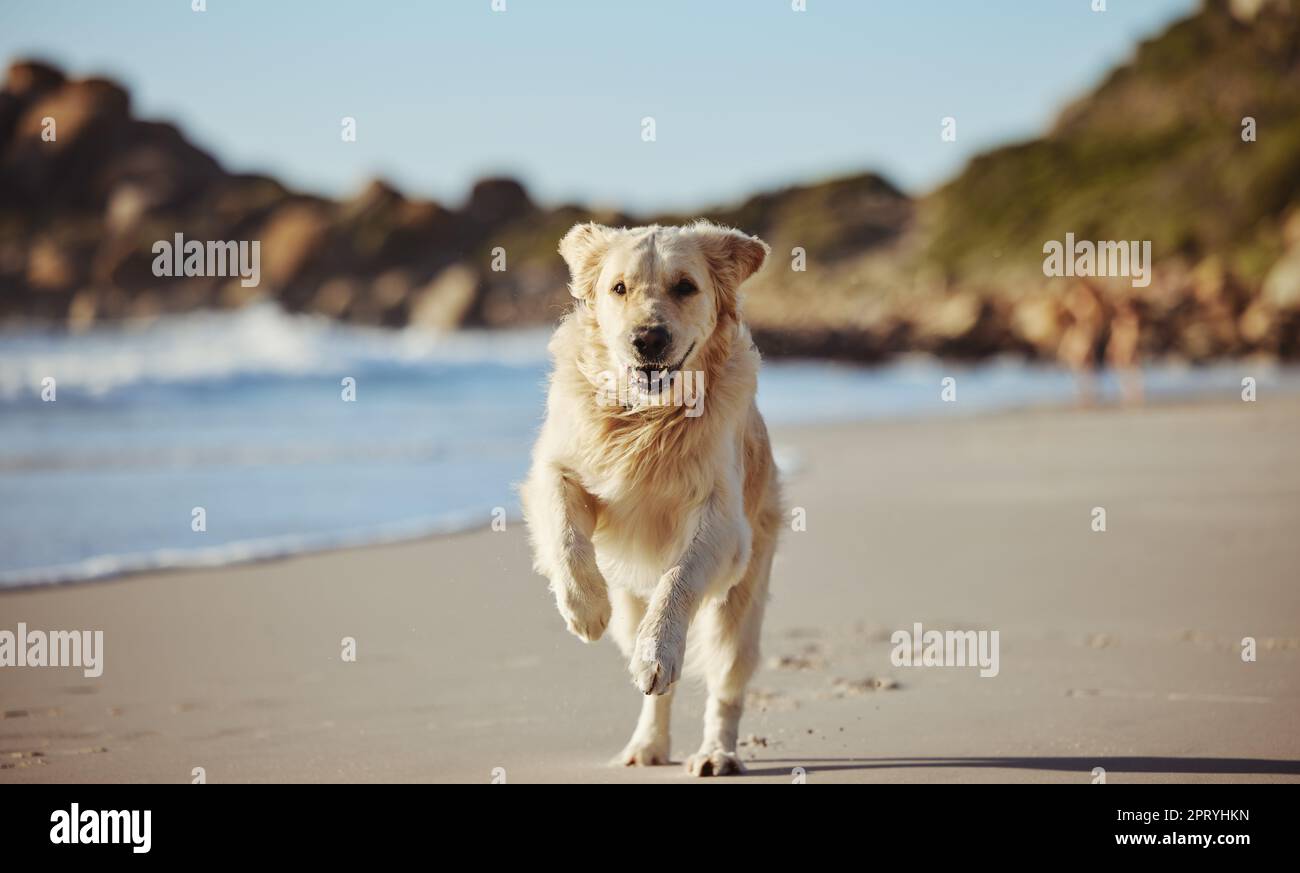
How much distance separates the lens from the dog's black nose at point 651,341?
484cm

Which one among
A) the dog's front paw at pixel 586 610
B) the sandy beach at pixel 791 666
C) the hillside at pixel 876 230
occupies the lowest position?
the sandy beach at pixel 791 666

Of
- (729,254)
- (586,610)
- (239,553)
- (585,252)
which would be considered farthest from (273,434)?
(586,610)

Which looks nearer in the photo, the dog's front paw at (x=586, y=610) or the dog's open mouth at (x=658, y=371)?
the dog's front paw at (x=586, y=610)

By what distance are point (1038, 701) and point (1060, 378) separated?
2985 centimetres

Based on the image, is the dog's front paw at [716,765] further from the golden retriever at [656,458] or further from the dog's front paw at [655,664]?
the dog's front paw at [655,664]

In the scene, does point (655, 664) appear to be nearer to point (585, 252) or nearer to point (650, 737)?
point (650, 737)

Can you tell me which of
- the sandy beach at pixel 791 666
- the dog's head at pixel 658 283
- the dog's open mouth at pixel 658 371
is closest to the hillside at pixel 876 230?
the sandy beach at pixel 791 666

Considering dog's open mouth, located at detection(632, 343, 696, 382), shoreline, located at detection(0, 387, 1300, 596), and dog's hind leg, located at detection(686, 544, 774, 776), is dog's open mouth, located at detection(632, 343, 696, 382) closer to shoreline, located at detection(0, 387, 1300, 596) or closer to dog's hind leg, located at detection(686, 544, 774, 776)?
dog's hind leg, located at detection(686, 544, 774, 776)

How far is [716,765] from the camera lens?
482 cm

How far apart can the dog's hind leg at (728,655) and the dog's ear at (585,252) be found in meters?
1.19

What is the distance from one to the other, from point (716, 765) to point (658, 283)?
1613mm

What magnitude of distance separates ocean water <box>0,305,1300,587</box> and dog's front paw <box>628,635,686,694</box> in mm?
1370

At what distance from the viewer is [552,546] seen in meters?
4.95

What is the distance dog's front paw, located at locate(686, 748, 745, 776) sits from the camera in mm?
4807
